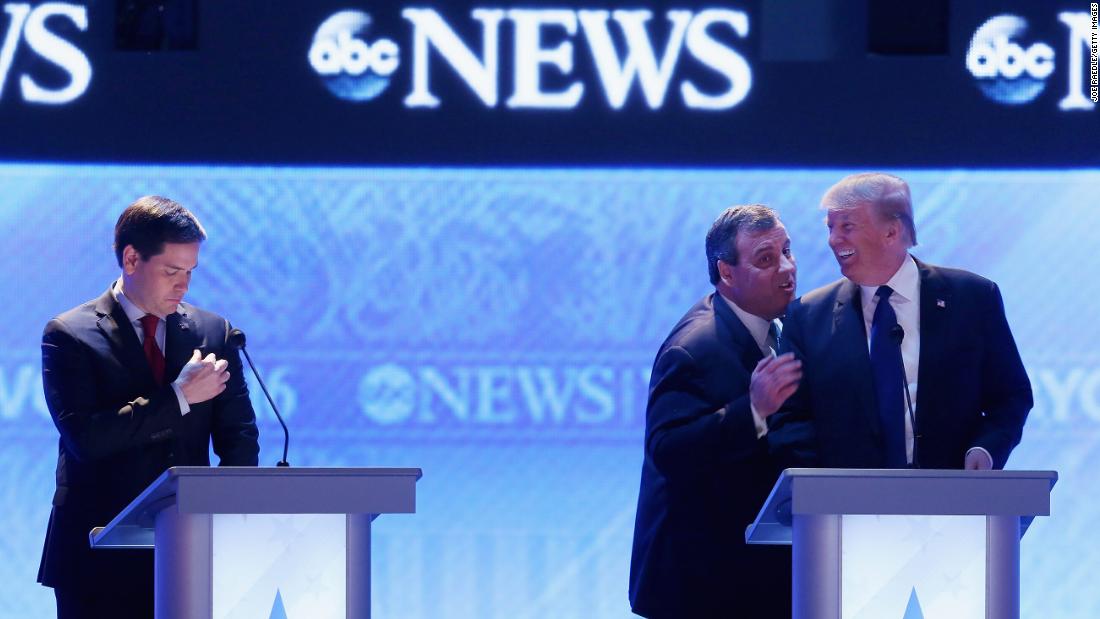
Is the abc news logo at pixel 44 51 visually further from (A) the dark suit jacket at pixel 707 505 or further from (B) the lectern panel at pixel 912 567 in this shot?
(B) the lectern panel at pixel 912 567

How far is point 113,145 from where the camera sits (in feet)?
16.6

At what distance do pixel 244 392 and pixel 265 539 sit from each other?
1049 millimetres

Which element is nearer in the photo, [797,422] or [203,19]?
[797,422]

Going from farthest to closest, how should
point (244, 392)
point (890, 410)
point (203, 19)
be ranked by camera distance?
1. point (203, 19)
2. point (244, 392)
3. point (890, 410)

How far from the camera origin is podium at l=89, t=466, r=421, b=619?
2523mm

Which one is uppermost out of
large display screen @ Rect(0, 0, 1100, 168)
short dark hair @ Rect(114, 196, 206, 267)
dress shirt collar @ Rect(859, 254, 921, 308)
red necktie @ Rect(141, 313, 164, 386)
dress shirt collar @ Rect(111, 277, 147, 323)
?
large display screen @ Rect(0, 0, 1100, 168)

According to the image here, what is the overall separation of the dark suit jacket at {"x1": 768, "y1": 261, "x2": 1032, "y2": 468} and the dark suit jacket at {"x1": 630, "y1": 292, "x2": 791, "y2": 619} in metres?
0.16

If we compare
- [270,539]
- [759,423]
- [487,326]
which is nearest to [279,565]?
[270,539]

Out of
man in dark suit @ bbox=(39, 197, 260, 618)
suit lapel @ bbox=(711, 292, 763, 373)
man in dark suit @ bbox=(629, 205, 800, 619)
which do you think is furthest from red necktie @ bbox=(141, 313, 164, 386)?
suit lapel @ bbox=(711, 292, 763, 373)

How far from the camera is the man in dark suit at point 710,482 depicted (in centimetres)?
351

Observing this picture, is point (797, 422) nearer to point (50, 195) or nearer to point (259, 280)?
point (259, 280)

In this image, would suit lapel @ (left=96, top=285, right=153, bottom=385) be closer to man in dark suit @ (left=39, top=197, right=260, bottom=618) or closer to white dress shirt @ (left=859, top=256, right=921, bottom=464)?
man in dark suit @ (left=39, top=197, right=260, bottom=618)

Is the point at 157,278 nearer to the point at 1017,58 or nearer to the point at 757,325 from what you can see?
the point at 757,325

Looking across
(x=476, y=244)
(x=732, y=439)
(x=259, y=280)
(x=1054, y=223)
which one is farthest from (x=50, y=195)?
(x=1054, y=223)
